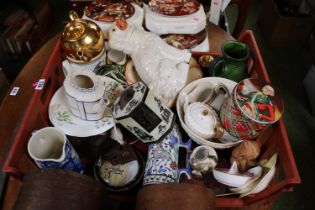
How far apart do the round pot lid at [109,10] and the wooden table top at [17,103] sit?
22 cm

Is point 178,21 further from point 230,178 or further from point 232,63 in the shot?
point 230,178

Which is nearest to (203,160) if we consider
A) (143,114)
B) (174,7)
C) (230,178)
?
(230,178)

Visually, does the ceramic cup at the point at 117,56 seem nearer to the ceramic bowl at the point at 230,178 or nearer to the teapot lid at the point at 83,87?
the teapot lid at the point at 83,87

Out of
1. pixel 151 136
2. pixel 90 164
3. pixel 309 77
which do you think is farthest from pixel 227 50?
pixel 309 77

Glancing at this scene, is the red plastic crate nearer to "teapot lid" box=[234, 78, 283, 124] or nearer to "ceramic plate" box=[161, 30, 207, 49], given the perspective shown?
"teapot lid" box=[234, 78, 283, 124]

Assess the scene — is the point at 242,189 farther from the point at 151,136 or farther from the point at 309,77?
the point at 309,77

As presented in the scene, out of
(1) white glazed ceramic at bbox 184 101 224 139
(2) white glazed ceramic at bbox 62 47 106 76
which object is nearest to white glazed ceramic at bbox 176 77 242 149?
(1) white glazed ceramic at bbox 184 101 224 139

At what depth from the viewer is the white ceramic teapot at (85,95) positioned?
0.64 meters

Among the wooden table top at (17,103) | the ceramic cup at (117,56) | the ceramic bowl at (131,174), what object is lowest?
the wooden table top at (17,103)

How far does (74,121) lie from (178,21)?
43 centimetres

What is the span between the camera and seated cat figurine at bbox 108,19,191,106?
70 centimetres

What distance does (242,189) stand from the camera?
618 millimetres

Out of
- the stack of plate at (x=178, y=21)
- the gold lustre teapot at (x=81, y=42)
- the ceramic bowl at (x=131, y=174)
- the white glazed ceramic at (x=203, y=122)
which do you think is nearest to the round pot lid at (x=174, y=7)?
the stack of plate at (x=178, y=21)

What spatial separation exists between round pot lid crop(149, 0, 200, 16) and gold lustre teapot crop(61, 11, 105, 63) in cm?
23
